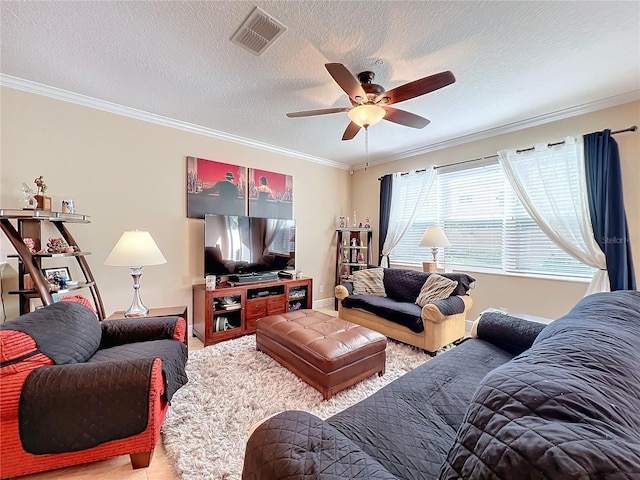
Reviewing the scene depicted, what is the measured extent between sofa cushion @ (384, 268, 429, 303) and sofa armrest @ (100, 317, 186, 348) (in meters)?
2.53

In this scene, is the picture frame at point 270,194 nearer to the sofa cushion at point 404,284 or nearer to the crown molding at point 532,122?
the sofa cushion at point 404,284

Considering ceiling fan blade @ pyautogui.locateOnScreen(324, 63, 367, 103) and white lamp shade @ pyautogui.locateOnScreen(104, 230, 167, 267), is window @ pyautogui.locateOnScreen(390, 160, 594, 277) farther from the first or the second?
white lamp shade @ pyautogui.locateOnScreen(104, 230, 167, 267)

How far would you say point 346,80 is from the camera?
5.92 ft

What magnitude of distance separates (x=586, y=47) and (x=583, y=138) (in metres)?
1.20

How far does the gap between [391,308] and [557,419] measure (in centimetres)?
248

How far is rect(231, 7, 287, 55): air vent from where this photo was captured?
5.47 feet

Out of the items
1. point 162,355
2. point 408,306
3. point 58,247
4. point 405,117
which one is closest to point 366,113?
point 405,117

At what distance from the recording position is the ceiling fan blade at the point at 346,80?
1.67 metres

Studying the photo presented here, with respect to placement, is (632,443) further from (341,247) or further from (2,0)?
(341,247)

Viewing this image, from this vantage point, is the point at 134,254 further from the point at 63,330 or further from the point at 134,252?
the point at 63,330

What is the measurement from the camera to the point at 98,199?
2.78 m

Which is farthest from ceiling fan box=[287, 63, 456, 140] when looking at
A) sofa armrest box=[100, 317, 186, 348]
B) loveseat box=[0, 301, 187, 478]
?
loveseat box=[0, 301, 187, 478]

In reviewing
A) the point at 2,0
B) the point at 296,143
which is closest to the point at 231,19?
the point at 2,0

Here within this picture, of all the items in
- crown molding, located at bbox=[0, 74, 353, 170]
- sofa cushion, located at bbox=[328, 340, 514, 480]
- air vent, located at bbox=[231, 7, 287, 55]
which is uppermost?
air vent, located at bbox=[231, 7, 287, 55]
